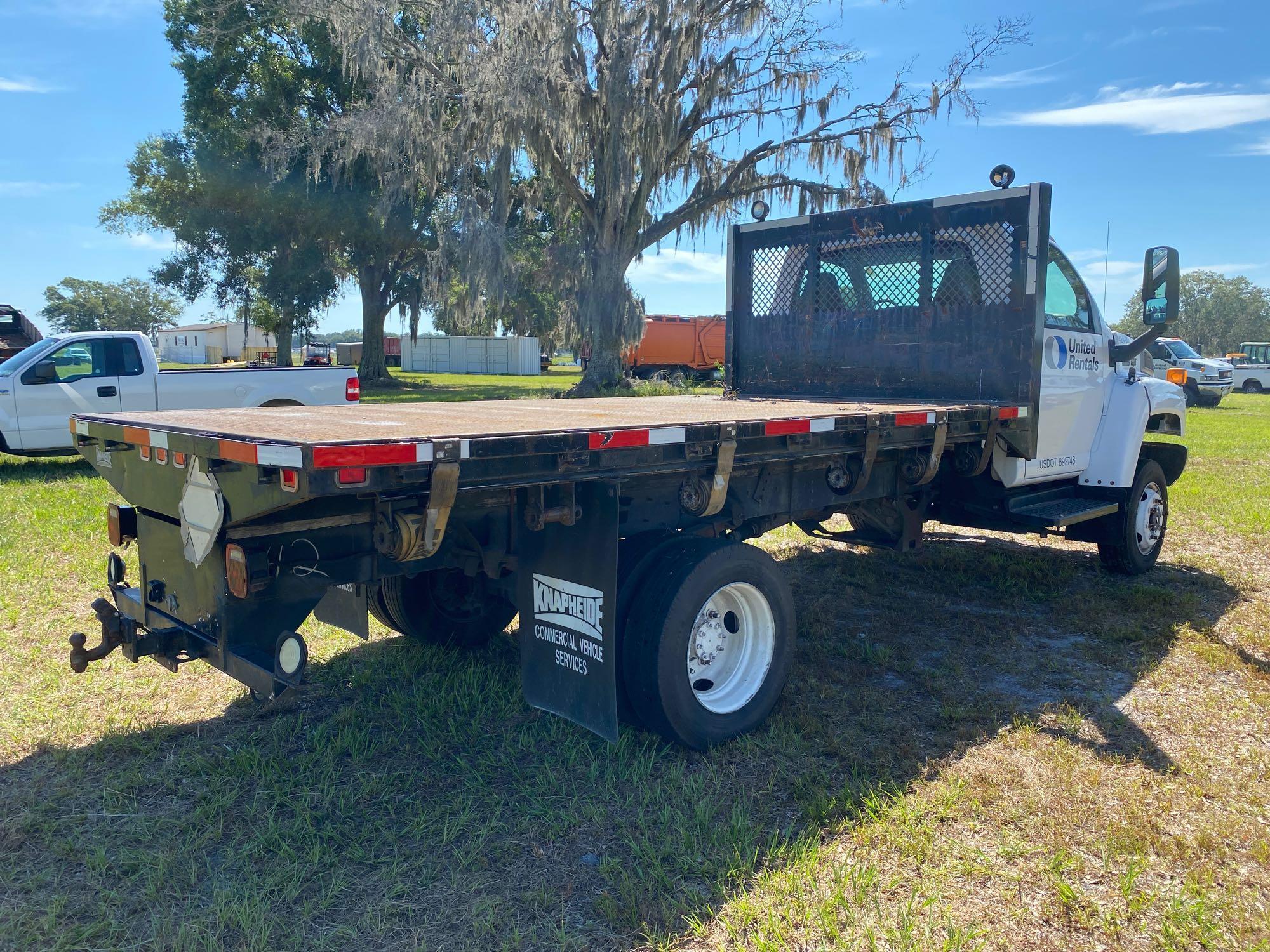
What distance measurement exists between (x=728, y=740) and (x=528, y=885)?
Result: 131cm

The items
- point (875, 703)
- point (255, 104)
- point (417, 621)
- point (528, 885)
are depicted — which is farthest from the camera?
point (255, 104)

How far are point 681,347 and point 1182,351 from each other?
18.0 m

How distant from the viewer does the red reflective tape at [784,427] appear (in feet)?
13.3

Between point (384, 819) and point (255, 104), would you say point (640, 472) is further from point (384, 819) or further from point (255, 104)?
point (255, 104)

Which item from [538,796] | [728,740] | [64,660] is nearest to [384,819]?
[538,796]

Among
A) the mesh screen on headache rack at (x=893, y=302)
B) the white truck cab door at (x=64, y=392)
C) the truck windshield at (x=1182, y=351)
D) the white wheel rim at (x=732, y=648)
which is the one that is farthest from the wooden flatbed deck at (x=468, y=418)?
the truck windshield at (x=1182, y=351)

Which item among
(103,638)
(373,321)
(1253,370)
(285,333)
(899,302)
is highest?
(373,321)

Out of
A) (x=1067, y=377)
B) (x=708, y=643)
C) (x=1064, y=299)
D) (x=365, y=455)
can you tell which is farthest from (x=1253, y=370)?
(x=365, y=455)

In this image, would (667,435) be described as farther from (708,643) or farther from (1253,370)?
(1253,370)

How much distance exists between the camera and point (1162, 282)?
18.5ft

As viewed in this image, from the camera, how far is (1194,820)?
3672 millimetres

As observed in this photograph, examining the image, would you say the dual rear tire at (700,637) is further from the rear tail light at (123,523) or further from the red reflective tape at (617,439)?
the rear tail light at (123,523)

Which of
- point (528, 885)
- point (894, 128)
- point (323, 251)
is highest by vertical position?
point (894, 128)

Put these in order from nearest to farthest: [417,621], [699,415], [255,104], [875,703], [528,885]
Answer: [528,885] → [699,415] → [875,703] → [417,621] → [255,104]
